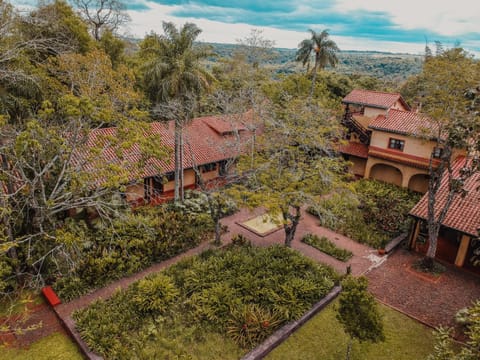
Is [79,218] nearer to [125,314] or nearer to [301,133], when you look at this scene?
[125,314]

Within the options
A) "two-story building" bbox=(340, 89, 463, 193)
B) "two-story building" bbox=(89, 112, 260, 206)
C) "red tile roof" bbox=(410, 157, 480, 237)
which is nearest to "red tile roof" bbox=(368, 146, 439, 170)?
"two-story building" bbox=(340, 89, 463, 193)

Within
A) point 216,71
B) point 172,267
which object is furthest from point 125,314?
point 216,71

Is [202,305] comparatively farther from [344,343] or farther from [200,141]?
[200,141]

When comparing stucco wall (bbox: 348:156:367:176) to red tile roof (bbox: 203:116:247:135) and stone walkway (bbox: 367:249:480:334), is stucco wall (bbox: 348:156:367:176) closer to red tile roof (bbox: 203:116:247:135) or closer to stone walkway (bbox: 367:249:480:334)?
red tile roof (bbox: 203:116:247:135)

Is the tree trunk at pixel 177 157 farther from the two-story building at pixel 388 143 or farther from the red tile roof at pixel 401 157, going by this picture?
the red tile roof at pixel 401 157

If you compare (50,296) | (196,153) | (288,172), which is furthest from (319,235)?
(50,296)

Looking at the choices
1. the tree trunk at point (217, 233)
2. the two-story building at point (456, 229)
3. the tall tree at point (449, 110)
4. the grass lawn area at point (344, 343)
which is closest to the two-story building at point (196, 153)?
the tree trunk at point (217, 233)
